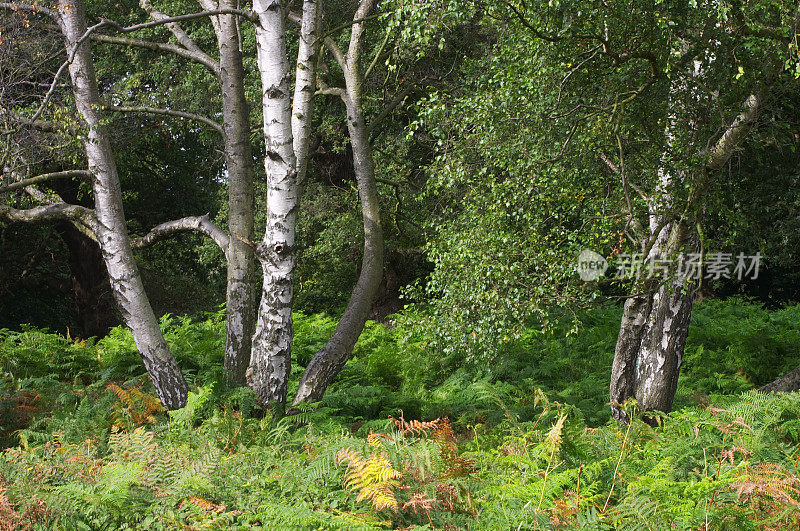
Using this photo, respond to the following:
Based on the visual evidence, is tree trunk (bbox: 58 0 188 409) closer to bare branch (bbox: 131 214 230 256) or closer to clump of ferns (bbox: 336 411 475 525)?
bare branch (bbox: 131 214 230 256)

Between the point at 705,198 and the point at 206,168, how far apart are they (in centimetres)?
Result: 1135

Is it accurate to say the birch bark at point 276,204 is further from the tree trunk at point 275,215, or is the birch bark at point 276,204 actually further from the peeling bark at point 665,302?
the peeling bark at point 665,302

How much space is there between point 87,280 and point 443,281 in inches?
404

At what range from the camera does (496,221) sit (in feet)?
23.1

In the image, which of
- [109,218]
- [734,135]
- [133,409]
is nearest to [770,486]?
[734,135]

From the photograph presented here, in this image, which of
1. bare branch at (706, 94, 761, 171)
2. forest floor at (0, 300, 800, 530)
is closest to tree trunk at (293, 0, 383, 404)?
forest floor at (0, 300, 800, 530)

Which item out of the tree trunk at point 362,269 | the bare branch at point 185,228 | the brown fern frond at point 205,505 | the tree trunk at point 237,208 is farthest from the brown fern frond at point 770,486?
the bare branch at point 185,228

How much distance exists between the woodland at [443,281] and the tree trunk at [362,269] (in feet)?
0.14

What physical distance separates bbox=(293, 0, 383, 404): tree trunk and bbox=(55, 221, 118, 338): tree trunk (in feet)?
27.1

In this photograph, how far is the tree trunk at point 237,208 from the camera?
291 inches

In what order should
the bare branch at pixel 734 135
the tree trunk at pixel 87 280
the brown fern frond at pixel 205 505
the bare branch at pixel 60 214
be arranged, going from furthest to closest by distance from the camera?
the tree trunk at pixel 87 280 < the bare branch at pixel 60 214 < the bare branch at pixel 734 135 < the brown fern frond at pixel 205 505

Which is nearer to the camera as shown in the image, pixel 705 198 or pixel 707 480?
pixel 707 480

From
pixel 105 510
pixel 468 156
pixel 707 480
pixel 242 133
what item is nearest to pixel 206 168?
pixel 242 133

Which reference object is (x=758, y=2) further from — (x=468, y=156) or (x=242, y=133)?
(x=242, y=133)
